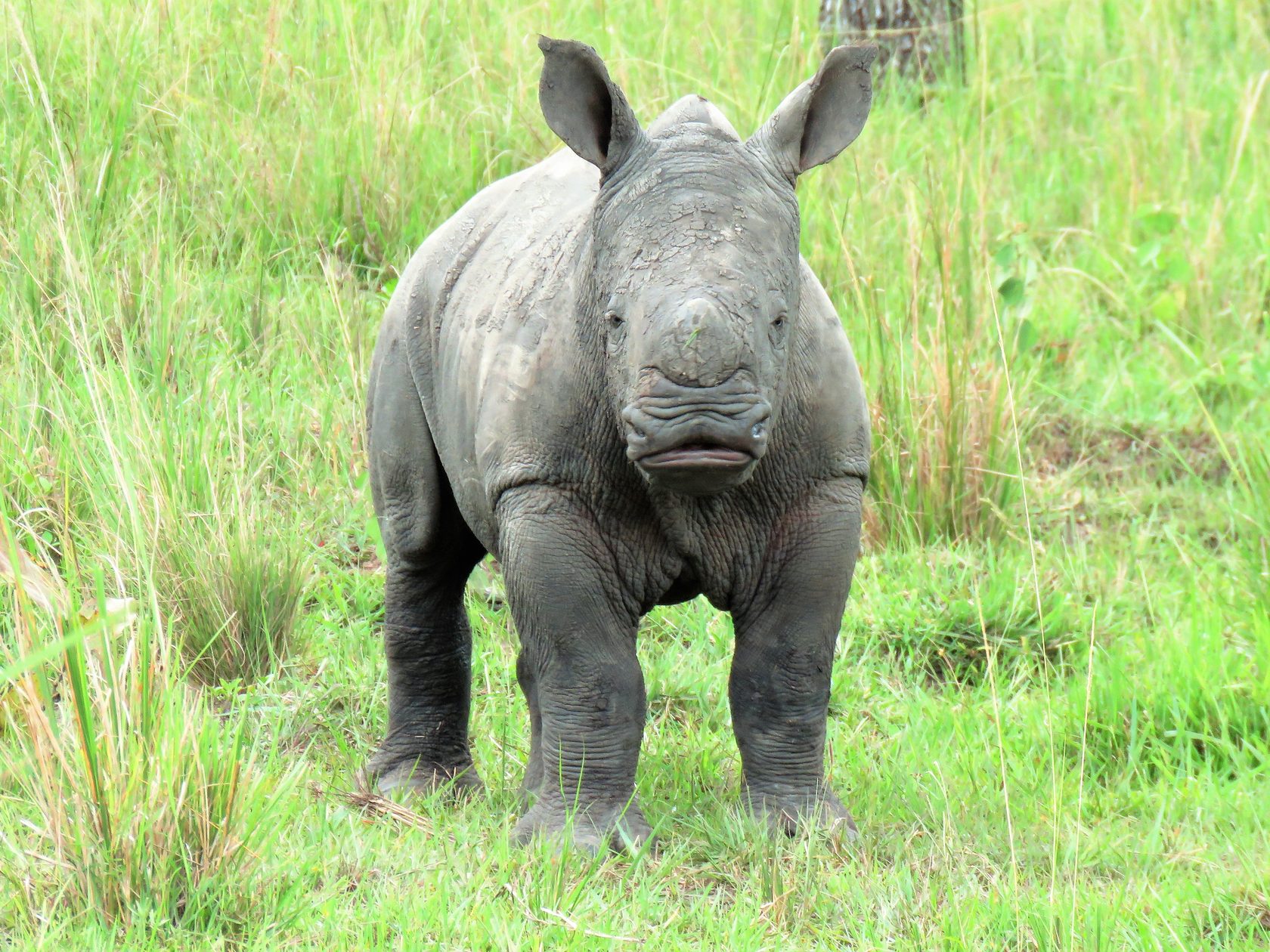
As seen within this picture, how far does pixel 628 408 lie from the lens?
10.9ft

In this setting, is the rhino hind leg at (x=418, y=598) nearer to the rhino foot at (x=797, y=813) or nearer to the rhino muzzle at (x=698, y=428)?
the rhino foot at (x=797, y=813)

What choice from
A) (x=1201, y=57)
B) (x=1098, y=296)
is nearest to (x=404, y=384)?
(x=1098, y=296)

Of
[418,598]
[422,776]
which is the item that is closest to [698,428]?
[418,598]

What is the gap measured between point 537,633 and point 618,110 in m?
1.20

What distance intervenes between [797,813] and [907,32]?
5434mm

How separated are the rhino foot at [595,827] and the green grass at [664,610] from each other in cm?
9

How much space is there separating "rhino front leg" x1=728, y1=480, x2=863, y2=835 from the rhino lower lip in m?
0.68

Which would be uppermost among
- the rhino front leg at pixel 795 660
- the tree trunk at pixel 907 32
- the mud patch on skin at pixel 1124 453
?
the tree trunk at pixel 907 32

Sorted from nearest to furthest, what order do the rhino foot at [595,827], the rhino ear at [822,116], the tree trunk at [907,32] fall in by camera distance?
1. the rhino ear at [822,116]
2. the rhino foot at [595,827]
3. the tree trunk at [907,32]

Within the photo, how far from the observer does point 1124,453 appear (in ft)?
23.3

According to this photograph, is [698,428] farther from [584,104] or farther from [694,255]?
[584,104]

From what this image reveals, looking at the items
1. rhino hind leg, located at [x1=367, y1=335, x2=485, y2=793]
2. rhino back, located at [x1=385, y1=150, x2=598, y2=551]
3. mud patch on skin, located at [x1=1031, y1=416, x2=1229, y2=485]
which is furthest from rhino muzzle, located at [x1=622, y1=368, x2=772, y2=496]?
mud patch on skin, located at [x1=1031, y1=416, x2=1229, y2=485]

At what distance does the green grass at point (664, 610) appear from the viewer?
3.49 metres

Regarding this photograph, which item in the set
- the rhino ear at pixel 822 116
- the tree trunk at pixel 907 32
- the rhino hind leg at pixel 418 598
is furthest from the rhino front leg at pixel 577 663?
the tree trunk at pixel 907 32
